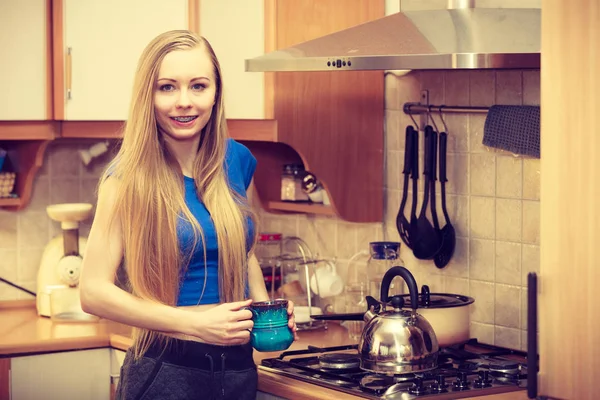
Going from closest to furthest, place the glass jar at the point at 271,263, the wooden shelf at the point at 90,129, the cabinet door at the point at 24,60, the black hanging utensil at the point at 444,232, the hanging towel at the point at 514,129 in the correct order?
the hanging towel at the point at 514,129
the black hanging utensil at the point at 444,232
the cabinet door at the point at 24,60
the wooden shelf at the point at 90,129
the glass jar at the point at 271,263

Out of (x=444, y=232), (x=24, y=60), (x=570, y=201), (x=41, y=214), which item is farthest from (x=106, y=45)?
(x=570, y=201)

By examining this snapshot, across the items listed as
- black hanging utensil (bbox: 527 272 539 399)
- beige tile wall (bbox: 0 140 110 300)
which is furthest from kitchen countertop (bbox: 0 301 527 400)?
black hanging utensil (bbox: 527 272 539 399)

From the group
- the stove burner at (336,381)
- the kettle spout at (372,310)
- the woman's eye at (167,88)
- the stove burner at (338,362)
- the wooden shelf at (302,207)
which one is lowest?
the stove burner at (336,381)

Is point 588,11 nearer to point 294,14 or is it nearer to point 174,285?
point 174,285

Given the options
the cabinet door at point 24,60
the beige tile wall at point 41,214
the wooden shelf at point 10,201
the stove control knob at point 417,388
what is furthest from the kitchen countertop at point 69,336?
the cabinet door at point 24,60

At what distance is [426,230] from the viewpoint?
314cm

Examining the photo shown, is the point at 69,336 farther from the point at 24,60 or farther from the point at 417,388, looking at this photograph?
the point at 417,388

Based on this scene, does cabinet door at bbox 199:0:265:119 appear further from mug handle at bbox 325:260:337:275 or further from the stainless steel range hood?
mug handle at bbox 325:260:337:275

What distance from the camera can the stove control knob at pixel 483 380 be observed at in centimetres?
251

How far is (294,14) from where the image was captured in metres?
3.25

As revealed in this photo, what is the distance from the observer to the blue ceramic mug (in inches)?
94.7

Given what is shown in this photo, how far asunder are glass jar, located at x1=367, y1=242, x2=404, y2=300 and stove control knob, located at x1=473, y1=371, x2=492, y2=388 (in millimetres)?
583

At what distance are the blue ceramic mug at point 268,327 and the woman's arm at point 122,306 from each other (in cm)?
3

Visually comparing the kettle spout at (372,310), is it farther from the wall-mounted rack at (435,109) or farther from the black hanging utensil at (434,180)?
the wall-mounted rack at (435,109)
